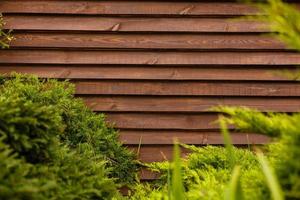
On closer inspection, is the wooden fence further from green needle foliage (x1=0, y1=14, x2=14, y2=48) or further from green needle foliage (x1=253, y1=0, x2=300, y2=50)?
green needle foliage (x1=253, y1=0, x2=300, y2=50)

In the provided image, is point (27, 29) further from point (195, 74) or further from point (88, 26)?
point (195, 74)

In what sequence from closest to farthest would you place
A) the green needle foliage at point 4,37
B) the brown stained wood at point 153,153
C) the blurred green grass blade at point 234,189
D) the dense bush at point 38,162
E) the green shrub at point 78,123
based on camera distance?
the blurred green grass blade at point 234,189
the dense bush at point 38,162
the green shrub at point 78,123
the green needle foliage at point 4,37
the brown stained wood at point 153,153

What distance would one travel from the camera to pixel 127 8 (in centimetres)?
521

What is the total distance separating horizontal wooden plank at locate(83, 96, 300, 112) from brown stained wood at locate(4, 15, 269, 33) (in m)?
0.62

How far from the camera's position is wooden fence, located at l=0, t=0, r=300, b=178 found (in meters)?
5.19

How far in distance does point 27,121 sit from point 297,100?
3734 mm

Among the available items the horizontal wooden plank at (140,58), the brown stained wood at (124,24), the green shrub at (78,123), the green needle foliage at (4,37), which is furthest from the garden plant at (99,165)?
the green needle foliage at (4,37)

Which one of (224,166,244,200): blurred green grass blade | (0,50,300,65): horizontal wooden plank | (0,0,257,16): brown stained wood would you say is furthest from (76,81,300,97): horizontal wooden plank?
(224,166,244,200): blurred green grass blade

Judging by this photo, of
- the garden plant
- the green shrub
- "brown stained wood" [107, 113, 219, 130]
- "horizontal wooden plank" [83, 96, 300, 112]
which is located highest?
"horizontal wooden plank" [83, 96, 300, 112]

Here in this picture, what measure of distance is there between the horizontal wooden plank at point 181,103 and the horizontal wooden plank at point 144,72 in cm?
19

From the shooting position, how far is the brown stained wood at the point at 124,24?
17.0ft

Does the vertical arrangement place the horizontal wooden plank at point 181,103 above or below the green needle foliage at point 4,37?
below

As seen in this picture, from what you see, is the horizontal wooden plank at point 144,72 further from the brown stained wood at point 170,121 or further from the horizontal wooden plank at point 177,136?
the horizontal wooden plank at point 177,136

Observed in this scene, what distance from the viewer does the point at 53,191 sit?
185cm
